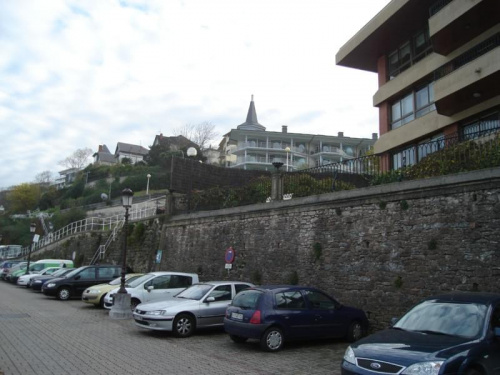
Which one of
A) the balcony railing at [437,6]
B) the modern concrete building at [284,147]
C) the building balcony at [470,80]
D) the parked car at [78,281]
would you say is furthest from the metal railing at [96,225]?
the modern concrete building at [284,147]

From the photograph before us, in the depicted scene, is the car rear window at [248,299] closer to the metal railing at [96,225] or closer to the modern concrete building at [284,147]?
the metal railing at [96,225]

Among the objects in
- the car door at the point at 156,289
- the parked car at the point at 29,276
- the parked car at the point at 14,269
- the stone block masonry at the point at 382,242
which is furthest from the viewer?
the parked car at the point at 14,269

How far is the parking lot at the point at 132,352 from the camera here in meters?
Result: 7.98

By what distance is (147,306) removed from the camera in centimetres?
1173

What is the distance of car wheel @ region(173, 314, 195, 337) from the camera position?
11258 mm

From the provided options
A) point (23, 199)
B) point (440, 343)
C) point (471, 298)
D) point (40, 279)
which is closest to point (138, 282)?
point (40, 279)

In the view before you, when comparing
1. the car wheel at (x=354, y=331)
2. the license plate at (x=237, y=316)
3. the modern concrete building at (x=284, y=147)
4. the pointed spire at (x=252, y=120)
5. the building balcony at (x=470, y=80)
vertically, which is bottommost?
the car wheel at (x=354, y=331)

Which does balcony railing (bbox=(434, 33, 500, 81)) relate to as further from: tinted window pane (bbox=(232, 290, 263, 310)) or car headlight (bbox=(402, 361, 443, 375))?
car headlight (bbox=(402, 361, 443, 375))

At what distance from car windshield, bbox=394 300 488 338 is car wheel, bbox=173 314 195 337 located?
6.15m

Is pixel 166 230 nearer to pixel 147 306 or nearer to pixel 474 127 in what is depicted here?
pixel 147 306

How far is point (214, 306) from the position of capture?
39.0 feet

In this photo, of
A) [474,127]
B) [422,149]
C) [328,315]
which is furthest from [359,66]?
[328,315]

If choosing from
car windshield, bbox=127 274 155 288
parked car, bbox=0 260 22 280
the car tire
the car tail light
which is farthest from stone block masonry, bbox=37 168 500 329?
parked car, bbox=0 260 22 280

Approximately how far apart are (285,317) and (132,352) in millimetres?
3428
